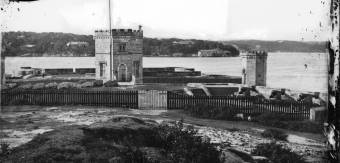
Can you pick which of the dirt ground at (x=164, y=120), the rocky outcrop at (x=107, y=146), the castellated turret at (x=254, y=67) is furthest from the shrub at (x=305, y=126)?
the castellated turret at (x=254, y=67)

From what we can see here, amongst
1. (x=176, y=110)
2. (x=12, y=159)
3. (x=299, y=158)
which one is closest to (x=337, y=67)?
(x=12, y=159)

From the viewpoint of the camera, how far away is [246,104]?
63.0ft

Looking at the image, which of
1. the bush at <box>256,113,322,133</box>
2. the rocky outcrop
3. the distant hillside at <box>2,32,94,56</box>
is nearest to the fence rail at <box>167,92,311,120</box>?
the bush at <box>256,113,322,133</box>

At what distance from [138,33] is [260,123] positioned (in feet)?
53.5

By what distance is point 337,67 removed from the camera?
9.23 feet

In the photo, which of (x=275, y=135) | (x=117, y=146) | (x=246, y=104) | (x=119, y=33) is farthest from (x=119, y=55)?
(x=117, y=146)

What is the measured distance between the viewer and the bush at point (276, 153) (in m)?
9.80

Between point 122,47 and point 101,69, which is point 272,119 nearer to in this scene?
point 122,47

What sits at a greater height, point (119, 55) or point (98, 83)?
point (119, 55)

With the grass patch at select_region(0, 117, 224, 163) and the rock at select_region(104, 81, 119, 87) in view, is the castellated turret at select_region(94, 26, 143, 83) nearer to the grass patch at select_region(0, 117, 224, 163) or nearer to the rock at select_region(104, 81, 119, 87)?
the rock at select_region(104, 81, 119, 87)

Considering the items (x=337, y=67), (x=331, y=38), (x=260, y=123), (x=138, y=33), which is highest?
(x=138, y=33)

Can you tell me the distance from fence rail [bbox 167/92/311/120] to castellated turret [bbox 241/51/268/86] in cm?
1068

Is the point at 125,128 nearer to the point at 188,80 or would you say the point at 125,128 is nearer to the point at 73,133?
the point at 73,133

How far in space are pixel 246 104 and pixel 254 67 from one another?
1180 centimetres
